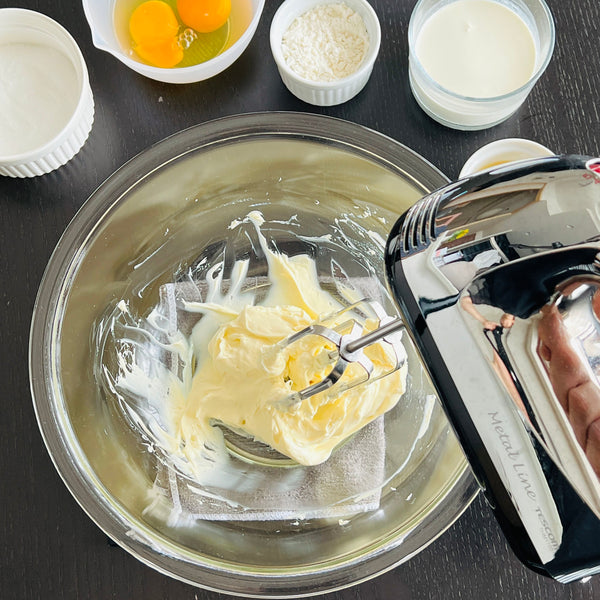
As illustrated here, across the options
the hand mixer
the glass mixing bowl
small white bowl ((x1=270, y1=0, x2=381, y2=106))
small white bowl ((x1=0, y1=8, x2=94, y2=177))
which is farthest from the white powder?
the hand mixer

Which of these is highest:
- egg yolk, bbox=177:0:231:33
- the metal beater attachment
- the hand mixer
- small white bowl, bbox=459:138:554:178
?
egg yolk, bbox=177:0:231:33

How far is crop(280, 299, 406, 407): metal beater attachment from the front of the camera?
2.16 ft

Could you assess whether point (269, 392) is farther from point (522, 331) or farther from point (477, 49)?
point (477, 49)

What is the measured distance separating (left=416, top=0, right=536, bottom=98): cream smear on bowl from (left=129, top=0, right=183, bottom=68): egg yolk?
331 mm

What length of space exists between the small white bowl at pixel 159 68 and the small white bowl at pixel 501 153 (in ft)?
1.09

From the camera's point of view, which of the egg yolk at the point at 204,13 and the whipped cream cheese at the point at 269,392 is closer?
the whipped cream cheese at the point at 269,392

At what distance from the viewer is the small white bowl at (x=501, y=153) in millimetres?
873

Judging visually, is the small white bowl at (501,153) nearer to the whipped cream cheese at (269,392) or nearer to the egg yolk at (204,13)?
the whipped cream cheese at (269,392)

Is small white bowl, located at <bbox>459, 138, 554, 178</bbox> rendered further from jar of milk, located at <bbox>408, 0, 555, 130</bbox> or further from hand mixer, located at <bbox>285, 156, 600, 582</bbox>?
hand mixer, located at <bbox>285, 156, 600, 582</bbox>

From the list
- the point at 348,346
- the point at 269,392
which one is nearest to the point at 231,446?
the point at 269,392

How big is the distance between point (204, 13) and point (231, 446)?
0.57m

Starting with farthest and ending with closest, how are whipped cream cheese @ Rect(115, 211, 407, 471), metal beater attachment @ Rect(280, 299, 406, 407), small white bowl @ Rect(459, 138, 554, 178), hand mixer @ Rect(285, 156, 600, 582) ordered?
1. small white bowl @ Rect(459, 138, 554, 178)
2. whipped cream cheese @ Rect(115, 211, 407, 471)
3. metal beater attachment @ Rect(280, 299, 406, 407)
4. hand mixer @ Rect(285, 156, 600, 582)

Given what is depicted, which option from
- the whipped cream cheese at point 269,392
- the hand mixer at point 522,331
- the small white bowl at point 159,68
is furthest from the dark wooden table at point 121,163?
the hand mixer at point 522,331

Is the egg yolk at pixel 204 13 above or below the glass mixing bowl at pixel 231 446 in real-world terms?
above
